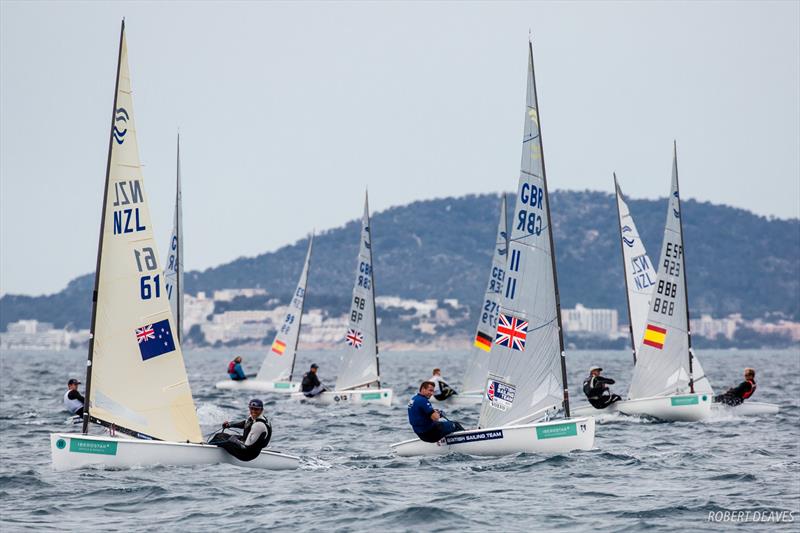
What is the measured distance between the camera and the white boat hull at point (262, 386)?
4634 cm

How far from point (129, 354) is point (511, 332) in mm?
6521

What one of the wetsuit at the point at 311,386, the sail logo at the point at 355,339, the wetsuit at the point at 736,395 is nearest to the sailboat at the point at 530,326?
the wetsuit at the point at 736,395

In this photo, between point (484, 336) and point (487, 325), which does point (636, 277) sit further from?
point (484, 336)

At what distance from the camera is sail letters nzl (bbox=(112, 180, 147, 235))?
19.1 metres

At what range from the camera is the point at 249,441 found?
1933 cm

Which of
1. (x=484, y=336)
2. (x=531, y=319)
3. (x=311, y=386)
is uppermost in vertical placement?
(x=484, y=336)

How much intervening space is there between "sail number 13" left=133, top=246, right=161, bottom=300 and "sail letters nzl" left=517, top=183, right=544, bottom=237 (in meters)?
6.23

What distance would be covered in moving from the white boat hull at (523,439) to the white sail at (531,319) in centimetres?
78

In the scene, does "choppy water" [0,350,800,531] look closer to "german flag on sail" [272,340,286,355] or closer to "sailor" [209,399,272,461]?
"sailor" [209,399,272,461]

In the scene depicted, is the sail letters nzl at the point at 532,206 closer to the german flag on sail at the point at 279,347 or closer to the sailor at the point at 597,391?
the sailor at the point at 597,391

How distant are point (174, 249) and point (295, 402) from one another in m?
6.40

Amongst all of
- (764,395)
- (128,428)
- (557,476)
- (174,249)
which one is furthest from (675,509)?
(764,395)

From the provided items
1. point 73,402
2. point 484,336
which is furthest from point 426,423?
point 484,336

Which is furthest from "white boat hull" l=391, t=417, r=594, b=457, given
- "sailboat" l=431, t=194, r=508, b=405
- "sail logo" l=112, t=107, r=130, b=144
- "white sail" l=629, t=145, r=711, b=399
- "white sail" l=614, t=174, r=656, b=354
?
"sailboat" l=431, t=194, r=508, b=405
